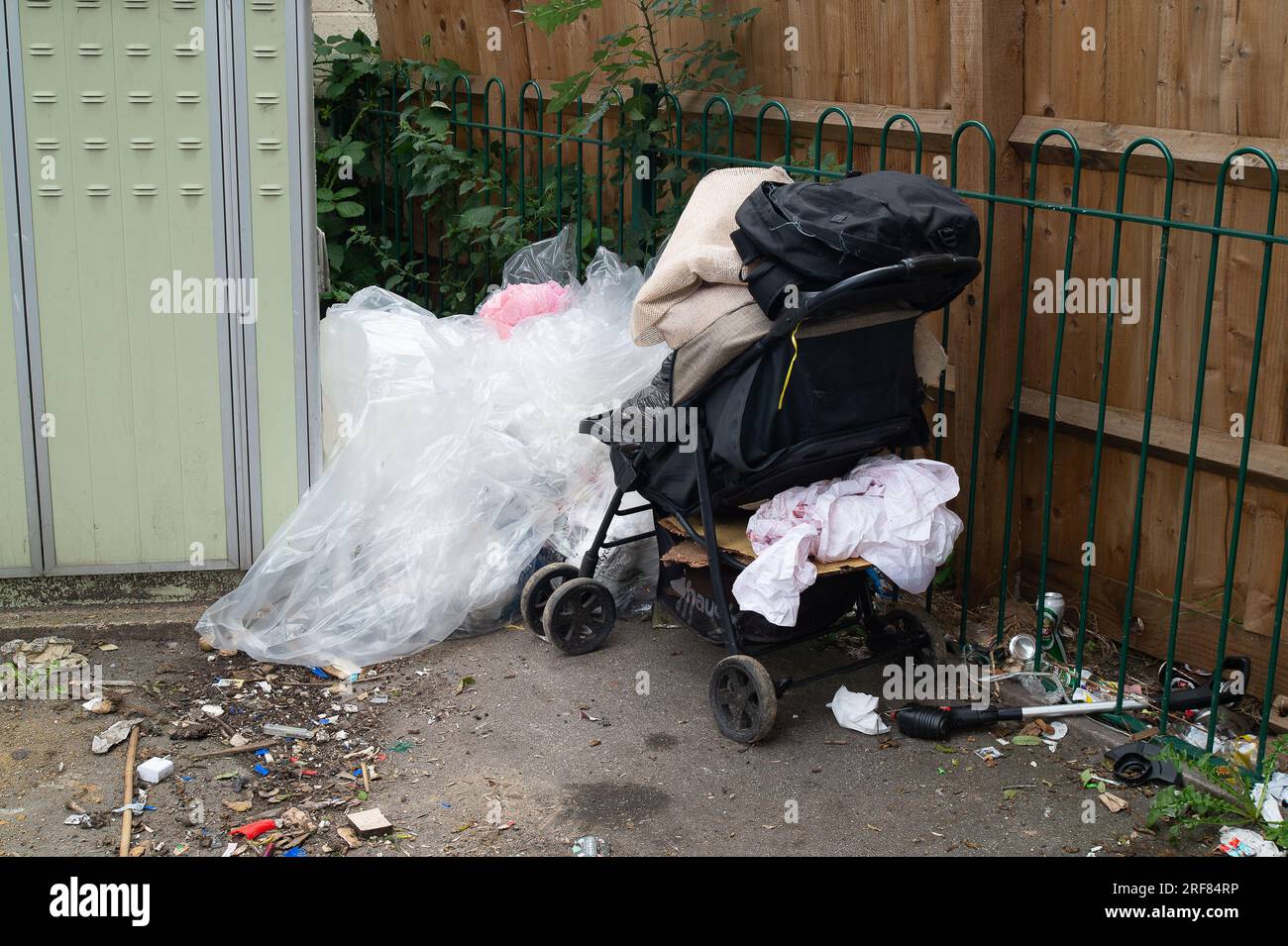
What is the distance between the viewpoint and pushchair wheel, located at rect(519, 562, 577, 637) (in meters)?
4.88

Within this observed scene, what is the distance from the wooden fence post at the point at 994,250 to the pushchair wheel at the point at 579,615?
1.26m

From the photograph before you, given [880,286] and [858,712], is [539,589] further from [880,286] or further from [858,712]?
[880,286]

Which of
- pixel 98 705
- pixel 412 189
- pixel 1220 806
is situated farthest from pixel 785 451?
pixel 412 189

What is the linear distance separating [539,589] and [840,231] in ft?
6.07

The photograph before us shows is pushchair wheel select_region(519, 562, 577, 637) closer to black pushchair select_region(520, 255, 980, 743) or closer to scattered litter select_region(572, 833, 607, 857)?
black pushchair select_region(520, 255, 980, 743)

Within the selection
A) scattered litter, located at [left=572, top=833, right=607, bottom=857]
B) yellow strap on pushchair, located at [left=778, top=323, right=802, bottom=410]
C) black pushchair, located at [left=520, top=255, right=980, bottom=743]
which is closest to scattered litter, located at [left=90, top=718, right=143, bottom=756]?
scattered litter, located at [left=572, top=833, right=607, bottom=857]

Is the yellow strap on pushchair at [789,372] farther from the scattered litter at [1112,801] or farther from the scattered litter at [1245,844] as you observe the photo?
the scattered litter at [1245,844]

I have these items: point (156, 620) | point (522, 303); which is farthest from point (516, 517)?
point (156, 620)

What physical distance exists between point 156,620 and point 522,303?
1.89 m

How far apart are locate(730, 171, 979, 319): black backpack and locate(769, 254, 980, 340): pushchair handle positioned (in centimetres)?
4

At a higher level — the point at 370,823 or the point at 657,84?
the point at 657,84

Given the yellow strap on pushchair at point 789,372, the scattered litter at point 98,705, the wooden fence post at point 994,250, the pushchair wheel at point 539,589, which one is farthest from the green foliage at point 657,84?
the scattered litter at point 98,705

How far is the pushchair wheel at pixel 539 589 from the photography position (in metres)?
4.88

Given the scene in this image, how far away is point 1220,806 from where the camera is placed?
144 inches
